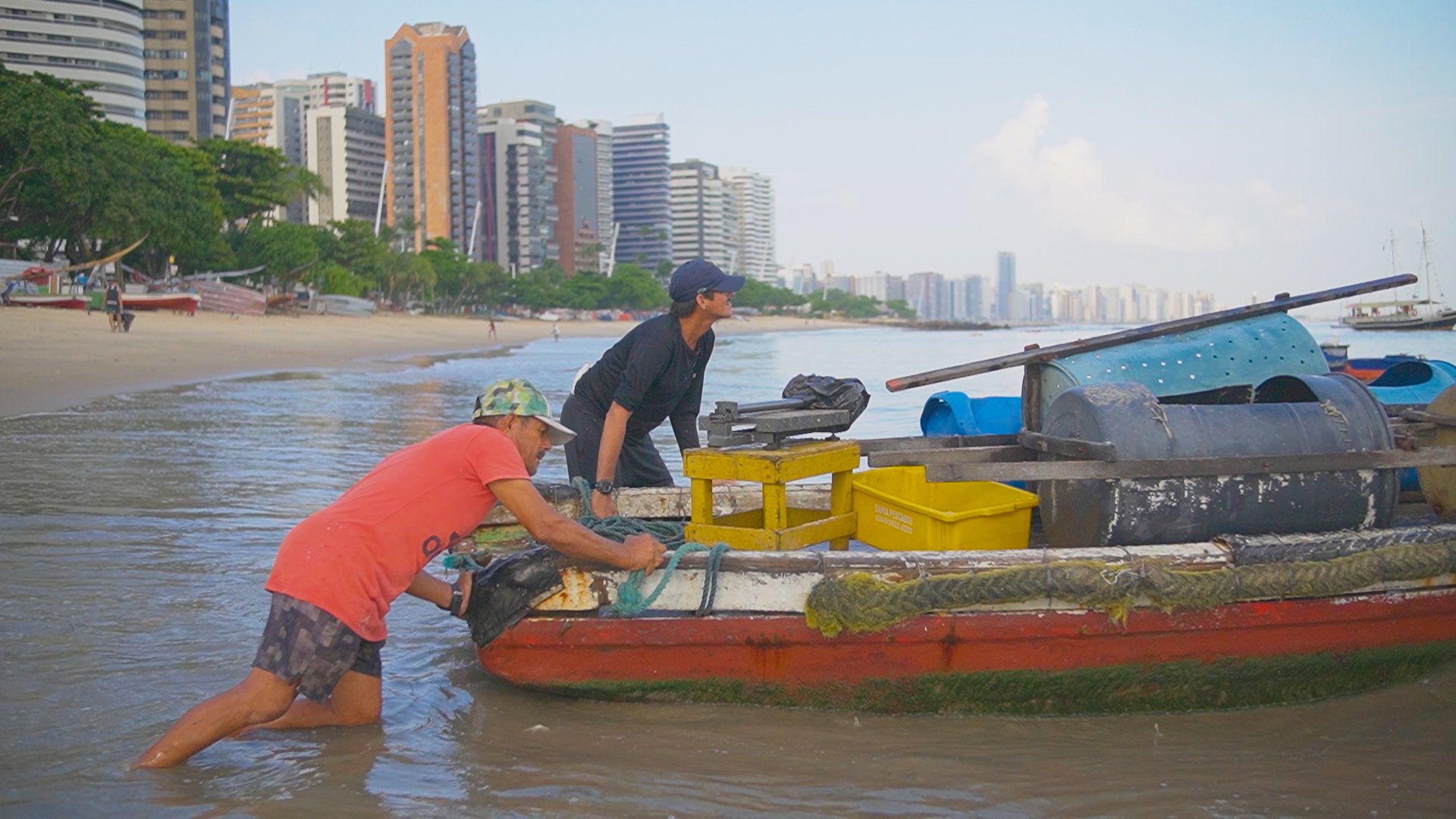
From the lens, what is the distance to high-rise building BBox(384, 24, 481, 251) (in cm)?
13550

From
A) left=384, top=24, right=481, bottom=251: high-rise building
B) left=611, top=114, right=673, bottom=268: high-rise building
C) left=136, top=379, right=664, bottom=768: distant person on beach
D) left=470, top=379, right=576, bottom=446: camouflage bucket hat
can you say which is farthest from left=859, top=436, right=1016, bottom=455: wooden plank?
left=611, top=114, right=673, bottom=268: high-rise building

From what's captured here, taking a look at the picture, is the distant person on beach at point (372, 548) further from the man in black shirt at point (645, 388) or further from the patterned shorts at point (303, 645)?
the man in black shirt at point (645, 388)

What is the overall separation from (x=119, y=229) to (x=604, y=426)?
43.3 meters

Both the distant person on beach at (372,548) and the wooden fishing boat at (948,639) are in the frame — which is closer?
the distant person on beach at (372,548)

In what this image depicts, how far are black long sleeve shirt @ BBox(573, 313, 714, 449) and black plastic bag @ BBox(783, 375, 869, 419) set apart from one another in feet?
1.54

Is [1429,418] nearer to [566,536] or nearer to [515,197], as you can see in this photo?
[566,536]

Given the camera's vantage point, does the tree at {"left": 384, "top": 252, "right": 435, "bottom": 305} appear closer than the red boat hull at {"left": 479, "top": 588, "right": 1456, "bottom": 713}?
No

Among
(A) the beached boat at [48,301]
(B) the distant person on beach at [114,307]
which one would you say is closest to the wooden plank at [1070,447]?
(B) the distant person on beach at [114,307]

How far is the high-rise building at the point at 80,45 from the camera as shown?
8488 cm

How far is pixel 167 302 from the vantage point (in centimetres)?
4041

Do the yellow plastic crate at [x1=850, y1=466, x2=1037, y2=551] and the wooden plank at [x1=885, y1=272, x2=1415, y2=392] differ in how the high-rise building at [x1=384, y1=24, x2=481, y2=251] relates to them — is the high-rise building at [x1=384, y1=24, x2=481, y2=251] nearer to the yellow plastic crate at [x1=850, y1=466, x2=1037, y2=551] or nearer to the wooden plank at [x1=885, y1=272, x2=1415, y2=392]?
the wooden plank at [x1=885, y1=272, x2=1415, y2=392]

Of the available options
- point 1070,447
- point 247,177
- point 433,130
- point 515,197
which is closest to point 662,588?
point 1070,447

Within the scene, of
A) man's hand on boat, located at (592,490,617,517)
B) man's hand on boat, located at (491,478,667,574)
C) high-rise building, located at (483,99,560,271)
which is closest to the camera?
man's hand on boat, located at (491,478,667,574)

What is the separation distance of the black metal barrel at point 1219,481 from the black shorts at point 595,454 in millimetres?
Answer: 2079
